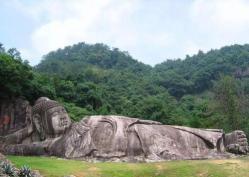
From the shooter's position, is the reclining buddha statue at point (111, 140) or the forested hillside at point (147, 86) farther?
the forested hillside at point (147, 86)

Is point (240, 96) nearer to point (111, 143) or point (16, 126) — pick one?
point (16, 126)

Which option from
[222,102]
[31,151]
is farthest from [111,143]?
[222,102]

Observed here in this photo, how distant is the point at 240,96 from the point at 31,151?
996 inches

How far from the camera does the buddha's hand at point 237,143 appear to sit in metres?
17.6

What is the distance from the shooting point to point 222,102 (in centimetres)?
3534

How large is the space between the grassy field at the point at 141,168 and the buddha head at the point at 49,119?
6.87 ft

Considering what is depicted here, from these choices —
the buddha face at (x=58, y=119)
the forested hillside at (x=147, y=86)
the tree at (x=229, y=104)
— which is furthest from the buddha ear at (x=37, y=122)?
the tree at (x=229, y=104)

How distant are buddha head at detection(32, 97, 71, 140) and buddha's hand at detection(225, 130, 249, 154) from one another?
586cm

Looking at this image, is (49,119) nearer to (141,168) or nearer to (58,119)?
(58,119)

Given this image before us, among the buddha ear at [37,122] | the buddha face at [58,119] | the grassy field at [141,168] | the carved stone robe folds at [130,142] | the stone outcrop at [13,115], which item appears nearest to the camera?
the grassy field at [141,168]

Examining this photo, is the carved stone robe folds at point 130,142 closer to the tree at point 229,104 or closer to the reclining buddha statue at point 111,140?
the reclining buddha statue at point 111,140

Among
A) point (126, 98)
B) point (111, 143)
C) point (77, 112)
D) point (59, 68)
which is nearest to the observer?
point (111, 143)

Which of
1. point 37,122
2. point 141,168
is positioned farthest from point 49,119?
point 141,168

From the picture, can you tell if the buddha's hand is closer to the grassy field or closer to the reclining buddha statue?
the reclining buddha statue
